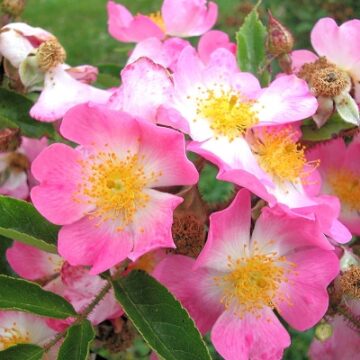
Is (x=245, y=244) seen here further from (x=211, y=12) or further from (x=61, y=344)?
(x=211, y=12)

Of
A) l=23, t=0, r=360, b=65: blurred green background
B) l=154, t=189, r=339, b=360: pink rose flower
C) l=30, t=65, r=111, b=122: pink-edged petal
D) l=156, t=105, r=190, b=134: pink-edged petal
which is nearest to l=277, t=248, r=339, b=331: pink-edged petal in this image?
l=154, t=189, r=339, b=360: pink rose flower

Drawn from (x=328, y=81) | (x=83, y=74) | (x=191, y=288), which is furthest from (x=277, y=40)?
(x=191, y=288)

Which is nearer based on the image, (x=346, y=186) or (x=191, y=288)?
(x=191, y=288)

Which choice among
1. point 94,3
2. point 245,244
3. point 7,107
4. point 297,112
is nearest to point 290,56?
point 297,112

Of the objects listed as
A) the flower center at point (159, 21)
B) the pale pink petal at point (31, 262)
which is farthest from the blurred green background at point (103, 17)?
the pale pink petal at point (31, 262)

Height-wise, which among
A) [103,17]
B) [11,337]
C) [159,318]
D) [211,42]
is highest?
[211,42]

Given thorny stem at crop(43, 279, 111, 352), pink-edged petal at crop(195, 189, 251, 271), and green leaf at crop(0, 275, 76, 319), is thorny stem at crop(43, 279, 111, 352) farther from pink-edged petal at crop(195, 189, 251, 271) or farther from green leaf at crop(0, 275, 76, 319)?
pink-edged petal at crop(195, 189, 251, 271)

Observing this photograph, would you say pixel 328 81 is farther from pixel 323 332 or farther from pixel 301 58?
pixel 323 332
